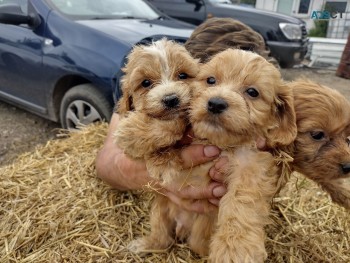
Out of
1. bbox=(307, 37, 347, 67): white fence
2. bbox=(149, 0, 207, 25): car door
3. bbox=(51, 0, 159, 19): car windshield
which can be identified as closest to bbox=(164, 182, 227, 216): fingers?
bbox=(51, 0, 159, 19): car windshield

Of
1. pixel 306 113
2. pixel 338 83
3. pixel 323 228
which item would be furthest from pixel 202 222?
pixel 338 83

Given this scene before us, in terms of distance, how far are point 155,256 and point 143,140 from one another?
95 cm

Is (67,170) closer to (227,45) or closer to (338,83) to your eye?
(227,45)

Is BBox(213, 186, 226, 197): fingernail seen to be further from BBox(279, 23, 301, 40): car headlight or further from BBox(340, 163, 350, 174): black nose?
BBox(279, 23, 301, 40): car headlight

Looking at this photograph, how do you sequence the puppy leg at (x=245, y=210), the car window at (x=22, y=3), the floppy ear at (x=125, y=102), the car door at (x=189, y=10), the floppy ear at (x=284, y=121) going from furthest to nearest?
1. the car door at (x=189, y=10)
2. the car window at (x=22, y=3)
3. the floppy ear at (x=125, y=102)
4. the floppy ear at (x=284, y=121)
5. the puppy leg at (x=245, y=210)

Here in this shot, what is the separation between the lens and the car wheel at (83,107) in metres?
4.94

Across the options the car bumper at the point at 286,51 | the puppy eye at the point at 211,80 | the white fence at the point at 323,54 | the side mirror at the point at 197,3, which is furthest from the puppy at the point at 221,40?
the white fence at the point at 323,54

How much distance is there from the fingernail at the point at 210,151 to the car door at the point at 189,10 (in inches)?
301

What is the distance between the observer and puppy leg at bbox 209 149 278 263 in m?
1.96

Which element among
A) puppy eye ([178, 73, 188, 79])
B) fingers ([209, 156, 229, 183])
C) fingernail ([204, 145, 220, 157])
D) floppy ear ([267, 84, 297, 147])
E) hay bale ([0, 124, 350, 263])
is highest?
puppy eye ([178, 73, 188, 79])

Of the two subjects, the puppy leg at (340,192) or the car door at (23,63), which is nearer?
the puppy leg at (340,192)

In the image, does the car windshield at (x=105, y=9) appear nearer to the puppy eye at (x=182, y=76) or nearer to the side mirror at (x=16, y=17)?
the side mirror at (x=16, y=17)

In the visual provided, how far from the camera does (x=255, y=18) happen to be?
376 inches

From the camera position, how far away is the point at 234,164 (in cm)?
223
